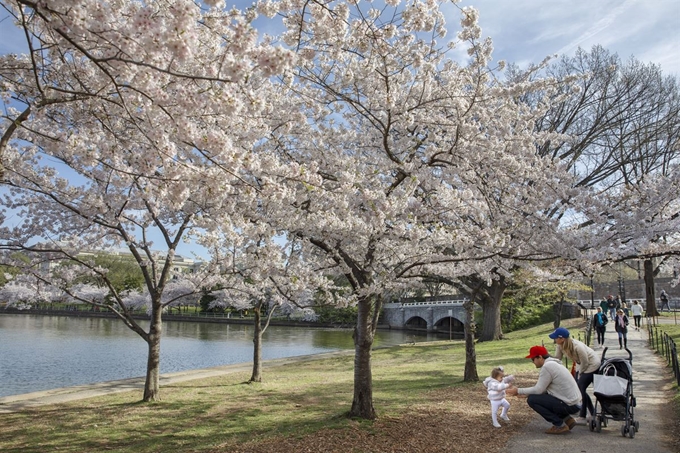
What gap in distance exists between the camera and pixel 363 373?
762 cm

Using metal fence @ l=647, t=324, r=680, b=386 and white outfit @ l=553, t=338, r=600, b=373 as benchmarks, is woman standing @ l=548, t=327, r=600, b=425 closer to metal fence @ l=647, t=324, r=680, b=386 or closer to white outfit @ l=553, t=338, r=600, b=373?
white outfit @ l=553, t=338, r=600, b=373

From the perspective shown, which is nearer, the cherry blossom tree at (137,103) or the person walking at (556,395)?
the cherry blossom tree at (137,103)

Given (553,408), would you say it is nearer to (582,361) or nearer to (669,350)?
(582,361)

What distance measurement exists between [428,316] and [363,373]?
145ft

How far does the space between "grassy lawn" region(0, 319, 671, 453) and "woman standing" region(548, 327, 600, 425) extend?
4.72ft

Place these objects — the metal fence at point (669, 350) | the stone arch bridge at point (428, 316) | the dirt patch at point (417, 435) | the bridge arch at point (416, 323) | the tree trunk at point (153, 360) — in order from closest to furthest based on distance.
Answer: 1. the dirt patch at point (417, 435)
2. the metal fence at point (669, 350)
3. the tree trunk at point (153, 360)
4. the stone arch bridge at point (428, 316)
5. the bridge arch at point (416, 323)

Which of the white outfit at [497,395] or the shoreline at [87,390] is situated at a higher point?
the white outfit at [497,395]

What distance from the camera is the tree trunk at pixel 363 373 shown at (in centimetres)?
755

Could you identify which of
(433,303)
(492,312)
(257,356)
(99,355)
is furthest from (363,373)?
(433,303)

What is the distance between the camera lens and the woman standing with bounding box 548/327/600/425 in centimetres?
665

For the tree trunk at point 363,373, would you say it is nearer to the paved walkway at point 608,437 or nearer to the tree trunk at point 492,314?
the paved walkway at point 608,437

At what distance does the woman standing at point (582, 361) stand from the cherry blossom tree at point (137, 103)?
4807 mm

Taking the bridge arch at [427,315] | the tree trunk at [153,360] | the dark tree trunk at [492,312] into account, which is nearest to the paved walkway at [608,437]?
the tree trunk at [153,360]

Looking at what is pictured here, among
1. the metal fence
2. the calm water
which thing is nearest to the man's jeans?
the metal fence
